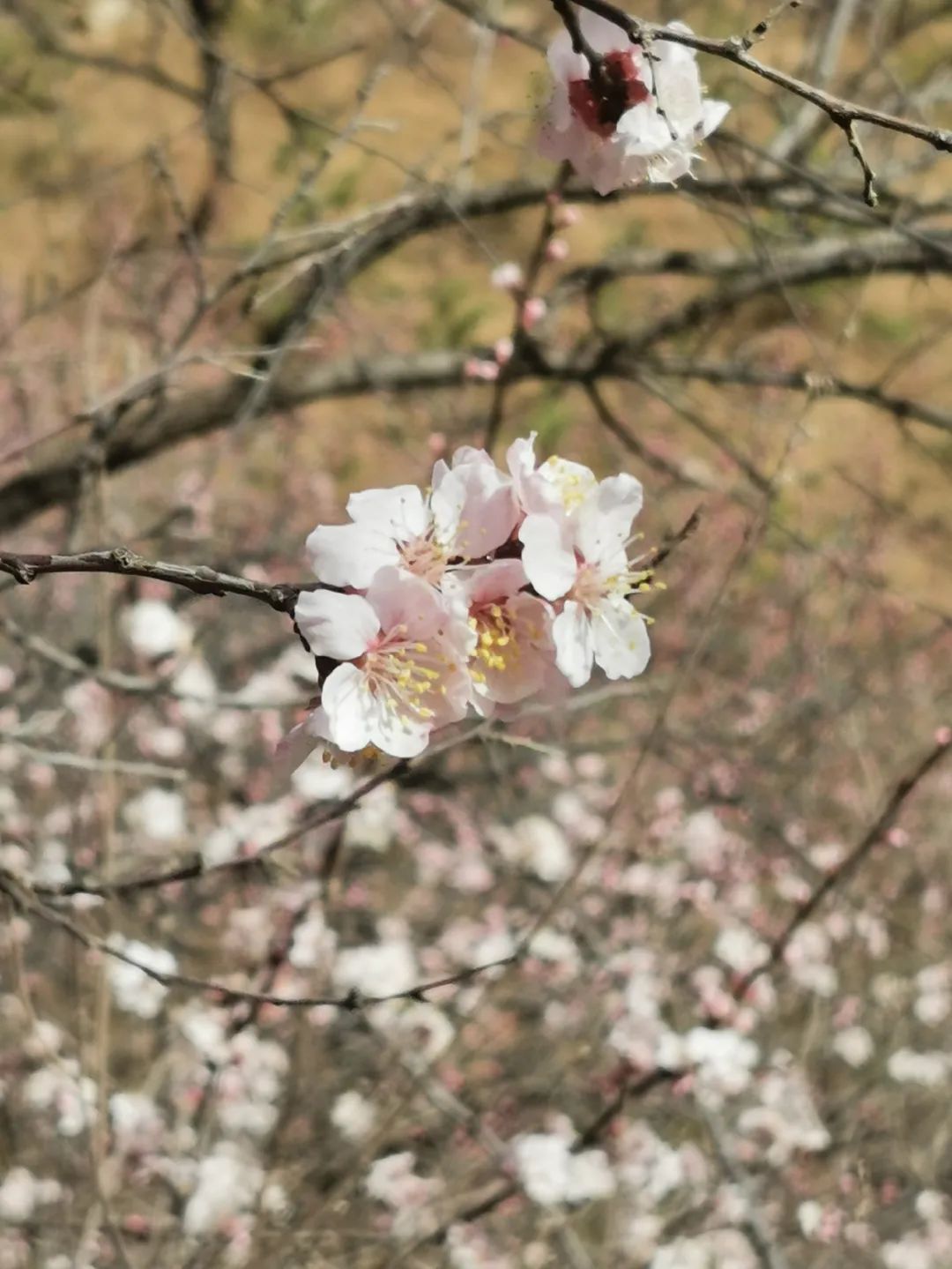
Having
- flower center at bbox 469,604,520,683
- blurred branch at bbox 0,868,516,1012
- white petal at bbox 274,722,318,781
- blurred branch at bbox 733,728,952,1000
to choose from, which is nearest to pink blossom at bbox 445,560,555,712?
flower center at bbox 469,604,520,683

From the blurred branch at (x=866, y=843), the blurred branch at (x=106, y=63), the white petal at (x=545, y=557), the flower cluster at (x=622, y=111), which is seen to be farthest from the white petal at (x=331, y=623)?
the blurred branch at (x=106, y=63)

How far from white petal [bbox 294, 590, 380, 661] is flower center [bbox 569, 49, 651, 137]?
0.55 meters

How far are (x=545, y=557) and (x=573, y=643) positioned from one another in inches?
3.2

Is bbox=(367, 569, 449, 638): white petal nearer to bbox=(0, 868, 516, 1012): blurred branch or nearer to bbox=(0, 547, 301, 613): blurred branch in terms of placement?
bbox=(0, 547, 301, 613): blurred branch

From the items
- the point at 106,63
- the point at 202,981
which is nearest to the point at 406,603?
the point at 202,981

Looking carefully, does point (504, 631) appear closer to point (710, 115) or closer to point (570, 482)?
point (570, 482)

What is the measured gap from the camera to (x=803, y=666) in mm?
4516

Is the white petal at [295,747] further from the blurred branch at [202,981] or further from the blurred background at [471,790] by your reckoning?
the blurred branch at [202,981]

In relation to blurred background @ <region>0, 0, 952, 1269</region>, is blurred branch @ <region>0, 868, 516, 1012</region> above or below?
below

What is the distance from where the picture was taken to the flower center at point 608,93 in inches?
40.9

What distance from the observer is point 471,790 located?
3.96m

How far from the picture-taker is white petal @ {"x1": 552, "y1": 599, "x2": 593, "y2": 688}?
2.71ft

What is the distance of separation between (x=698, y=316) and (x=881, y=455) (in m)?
3.56

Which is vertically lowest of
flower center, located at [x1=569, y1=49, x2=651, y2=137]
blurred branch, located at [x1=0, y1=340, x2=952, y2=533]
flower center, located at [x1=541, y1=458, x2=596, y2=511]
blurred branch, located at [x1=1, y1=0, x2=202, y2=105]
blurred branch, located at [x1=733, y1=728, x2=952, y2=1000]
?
flower center, located at [x1=541, y1=458, x2=596, y2=511]
